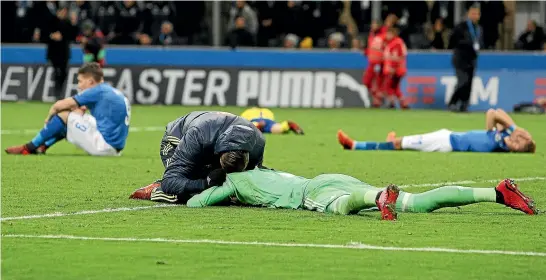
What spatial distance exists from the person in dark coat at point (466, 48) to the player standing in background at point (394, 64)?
1506 millimetres

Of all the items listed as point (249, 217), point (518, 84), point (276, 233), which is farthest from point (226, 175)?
point (518, 84)

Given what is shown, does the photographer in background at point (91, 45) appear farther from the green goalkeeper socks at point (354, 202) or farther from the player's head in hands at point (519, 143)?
the green goalkeeper socks at point (354, 202)

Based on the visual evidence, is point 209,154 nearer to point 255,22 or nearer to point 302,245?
point 302,245

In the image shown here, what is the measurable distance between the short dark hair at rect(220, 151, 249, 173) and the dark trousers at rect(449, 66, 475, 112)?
64.7 ft

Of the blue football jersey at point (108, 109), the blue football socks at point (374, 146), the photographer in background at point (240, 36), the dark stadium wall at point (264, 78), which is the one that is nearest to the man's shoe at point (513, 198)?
the blue football jersey at point (108, 109)

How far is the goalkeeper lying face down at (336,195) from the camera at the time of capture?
35.2ft

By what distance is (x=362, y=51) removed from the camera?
32.8 metres

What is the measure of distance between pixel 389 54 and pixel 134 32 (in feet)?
24.3

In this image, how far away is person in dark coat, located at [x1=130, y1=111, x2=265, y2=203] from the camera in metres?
11.3

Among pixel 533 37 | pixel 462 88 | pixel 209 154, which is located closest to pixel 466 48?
pixel 462 88

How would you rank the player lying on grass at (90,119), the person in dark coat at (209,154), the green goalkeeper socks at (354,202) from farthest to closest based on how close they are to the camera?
the player lying on grass at (90,119), the person in dark coat at (209,154), the green goalkeeper socks at (354,202)

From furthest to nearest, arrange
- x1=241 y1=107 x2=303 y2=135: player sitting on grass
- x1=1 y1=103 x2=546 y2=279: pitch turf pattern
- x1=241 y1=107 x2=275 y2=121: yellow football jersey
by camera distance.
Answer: x1=241 y1=107 x2=303 y2=135: player sitting on grass
x1=241 y1=107 x2=275 y2=121: yellow football jersey
x1=1 y1=103 x2=546 y2=279: pitch turf pattern

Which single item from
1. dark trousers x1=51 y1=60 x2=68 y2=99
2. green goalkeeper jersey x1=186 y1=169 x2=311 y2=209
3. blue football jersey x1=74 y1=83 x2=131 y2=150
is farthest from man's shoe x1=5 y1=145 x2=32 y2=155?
dark trousers x1=51 y1=60 x2=68 y2=99

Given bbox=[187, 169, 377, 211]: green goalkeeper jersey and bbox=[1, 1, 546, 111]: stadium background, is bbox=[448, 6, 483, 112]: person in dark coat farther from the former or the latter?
bbox=[187, 169, 377, 211]: green goalkeeper jersey
